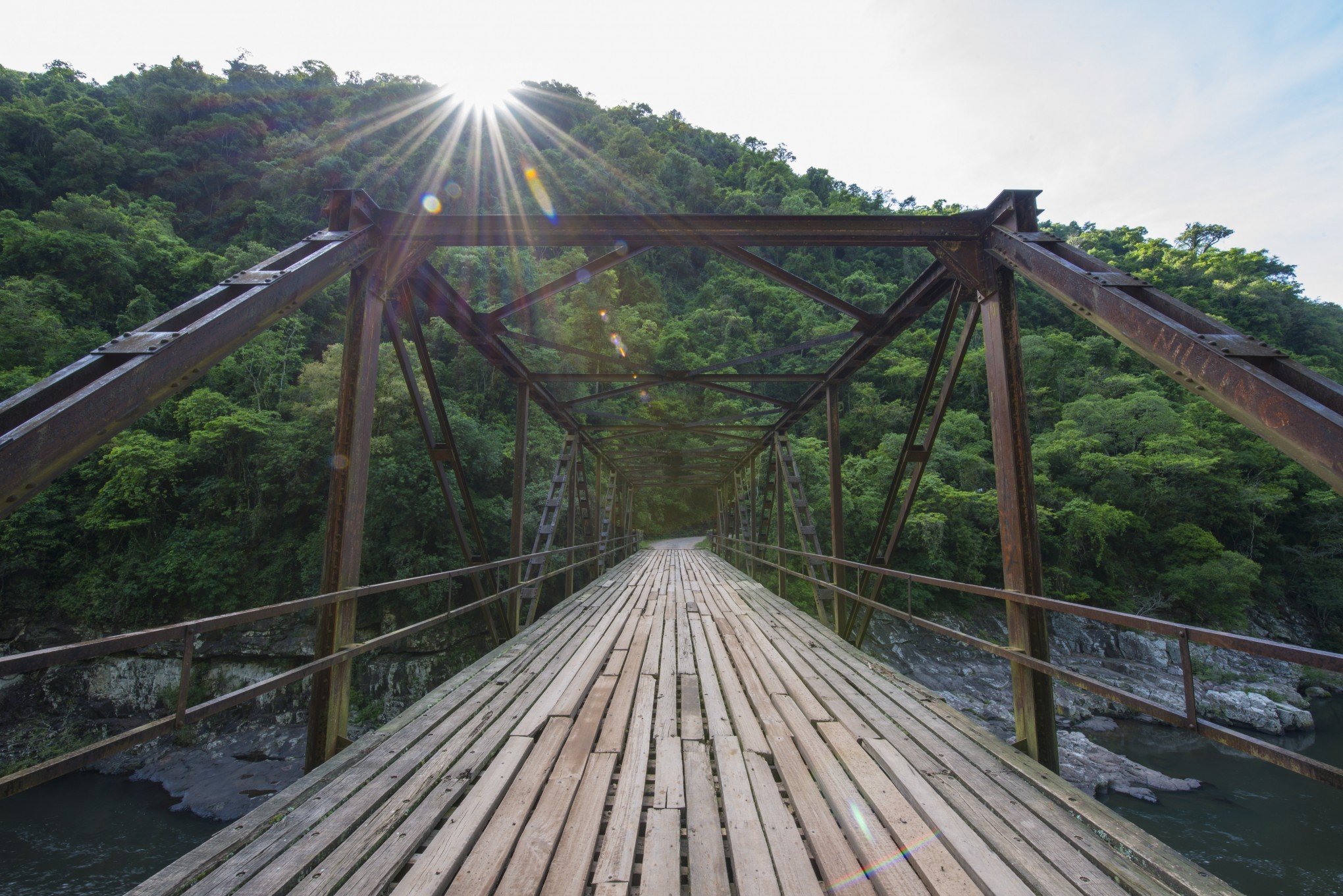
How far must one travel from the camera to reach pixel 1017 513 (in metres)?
2.98

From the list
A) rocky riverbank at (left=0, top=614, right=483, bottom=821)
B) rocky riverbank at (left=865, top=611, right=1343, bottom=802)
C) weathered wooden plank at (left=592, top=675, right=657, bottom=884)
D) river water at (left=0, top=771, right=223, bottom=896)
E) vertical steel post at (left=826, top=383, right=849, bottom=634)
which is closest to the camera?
weathered wooden plank at (left=592, top=675, right=657, bottom=884)

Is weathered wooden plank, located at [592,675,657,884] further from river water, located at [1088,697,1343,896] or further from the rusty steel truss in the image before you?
river water, located at [1088,697,1343,896]

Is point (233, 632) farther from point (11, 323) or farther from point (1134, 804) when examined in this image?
point (1134, 804)

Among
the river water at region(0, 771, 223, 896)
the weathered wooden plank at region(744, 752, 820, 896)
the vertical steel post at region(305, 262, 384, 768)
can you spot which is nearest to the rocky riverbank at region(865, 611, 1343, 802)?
the weathered wooden plank at region(744, 752, 820, 896)

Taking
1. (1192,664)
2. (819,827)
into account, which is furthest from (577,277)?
(1192,664)

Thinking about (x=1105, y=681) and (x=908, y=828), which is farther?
(x=1105, y=681)

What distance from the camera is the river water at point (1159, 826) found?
1025 centimetres

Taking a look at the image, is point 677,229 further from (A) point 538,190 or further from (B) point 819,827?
(A) point 538,190

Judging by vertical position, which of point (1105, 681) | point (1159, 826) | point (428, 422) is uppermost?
point (428, 422)

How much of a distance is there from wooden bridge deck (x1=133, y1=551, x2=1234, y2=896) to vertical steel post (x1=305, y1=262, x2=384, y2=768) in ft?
0.97

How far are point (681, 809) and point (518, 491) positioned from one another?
4.79 meters

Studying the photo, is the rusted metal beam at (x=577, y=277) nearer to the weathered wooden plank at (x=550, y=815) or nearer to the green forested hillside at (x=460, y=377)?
the weathered wooden plank at (x=550, y=815)

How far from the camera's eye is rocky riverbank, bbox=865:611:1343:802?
1324 cm

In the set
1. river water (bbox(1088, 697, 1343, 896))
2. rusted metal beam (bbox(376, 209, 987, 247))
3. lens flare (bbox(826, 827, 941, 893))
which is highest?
rusted metal beam (bbox(376, 209, 987, 247))
